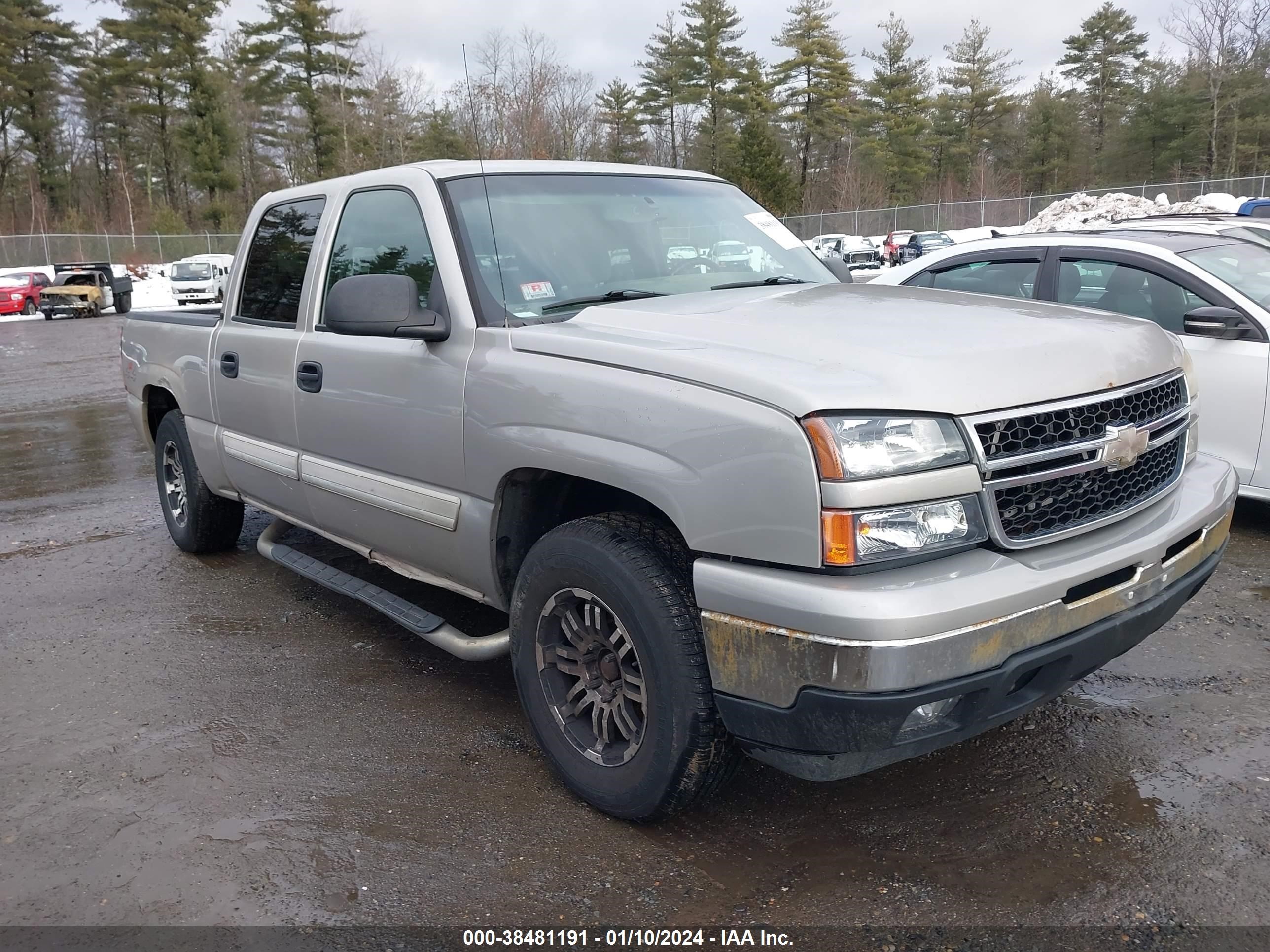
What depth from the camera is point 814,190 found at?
194 ft

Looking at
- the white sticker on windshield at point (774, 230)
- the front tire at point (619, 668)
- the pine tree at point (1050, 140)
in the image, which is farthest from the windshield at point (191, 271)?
the pine tree at point (1050, 140)

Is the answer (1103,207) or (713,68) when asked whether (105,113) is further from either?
(1103,207)

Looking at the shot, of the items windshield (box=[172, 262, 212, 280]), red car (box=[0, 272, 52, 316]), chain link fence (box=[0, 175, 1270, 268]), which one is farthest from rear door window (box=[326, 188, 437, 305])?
chain link fence (box=[0, 175, 1270, 268])

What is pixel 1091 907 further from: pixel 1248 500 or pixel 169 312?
pixel 169 312

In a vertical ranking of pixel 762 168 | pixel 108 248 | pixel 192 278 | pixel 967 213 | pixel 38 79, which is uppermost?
pixel 38 79

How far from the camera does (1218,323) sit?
5410mm

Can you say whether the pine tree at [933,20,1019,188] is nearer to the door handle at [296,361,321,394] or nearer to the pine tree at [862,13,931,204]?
the pine tree at [862,13,931,204]

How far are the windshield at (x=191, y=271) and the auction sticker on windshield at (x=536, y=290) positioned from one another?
34.7 meters

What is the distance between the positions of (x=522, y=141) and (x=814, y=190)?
150 feet

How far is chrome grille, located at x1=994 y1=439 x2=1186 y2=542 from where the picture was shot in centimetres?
248

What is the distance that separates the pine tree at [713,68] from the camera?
54406 millimetres

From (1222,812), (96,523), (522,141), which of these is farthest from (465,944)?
(522,141)

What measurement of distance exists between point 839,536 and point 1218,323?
4.18 m

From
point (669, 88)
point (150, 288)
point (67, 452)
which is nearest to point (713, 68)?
point (669, 88)
